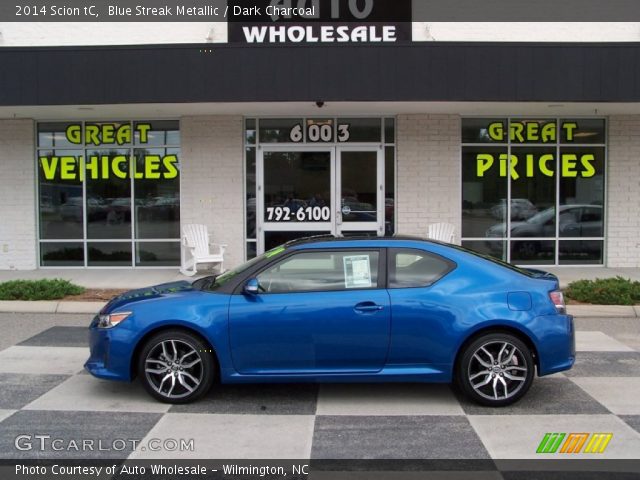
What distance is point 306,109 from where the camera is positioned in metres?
12.5

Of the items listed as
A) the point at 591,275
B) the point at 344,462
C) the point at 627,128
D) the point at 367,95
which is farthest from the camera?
the point at 627,128

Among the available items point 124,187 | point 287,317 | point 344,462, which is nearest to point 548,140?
point 124,187

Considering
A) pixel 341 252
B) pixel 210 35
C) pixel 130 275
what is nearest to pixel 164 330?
pixel 341 252

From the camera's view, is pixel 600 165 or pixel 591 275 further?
pixel 600 165

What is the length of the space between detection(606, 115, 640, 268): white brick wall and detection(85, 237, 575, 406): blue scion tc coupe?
891cm

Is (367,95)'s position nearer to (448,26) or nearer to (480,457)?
(448,26)

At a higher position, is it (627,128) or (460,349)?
(627,128)

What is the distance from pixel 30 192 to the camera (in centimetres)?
1357

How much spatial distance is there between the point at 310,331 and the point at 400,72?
6983mm

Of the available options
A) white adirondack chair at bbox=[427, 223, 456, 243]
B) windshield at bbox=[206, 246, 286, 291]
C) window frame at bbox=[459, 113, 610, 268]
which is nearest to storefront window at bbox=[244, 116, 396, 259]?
white adirondack chair at bbox=[427, 223, 456, 243]

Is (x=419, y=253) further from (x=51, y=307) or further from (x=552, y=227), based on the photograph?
(x=552, y=227)

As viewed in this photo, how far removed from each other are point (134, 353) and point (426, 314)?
253 centimetres

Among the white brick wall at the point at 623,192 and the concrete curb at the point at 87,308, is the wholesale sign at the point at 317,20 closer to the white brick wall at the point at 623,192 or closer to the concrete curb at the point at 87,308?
the white brick wall at the point at 623,192

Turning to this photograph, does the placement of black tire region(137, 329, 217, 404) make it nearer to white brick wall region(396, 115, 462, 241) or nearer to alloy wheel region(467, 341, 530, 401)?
alloy wheel region(467, 341, 530, 401)
